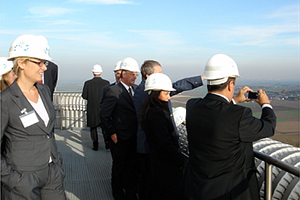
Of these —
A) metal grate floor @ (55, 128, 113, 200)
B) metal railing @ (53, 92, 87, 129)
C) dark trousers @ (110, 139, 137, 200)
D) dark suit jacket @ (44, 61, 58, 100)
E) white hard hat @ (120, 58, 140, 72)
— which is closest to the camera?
dark trousers @ (110, 139, 137, 200)

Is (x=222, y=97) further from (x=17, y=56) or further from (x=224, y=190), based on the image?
(x=17, y=56)

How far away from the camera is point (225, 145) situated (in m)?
1.95

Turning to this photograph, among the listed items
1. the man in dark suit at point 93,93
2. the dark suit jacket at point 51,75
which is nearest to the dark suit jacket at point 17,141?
the dark suit jacket at point 51,75

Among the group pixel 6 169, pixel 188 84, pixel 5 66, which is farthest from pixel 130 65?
pixel 6 169

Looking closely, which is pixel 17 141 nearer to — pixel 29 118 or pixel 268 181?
pixel 29 118

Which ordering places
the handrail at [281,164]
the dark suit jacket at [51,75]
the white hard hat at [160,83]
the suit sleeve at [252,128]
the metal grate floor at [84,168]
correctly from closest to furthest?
the handrail at [281,164]
the suit sleeve at [252,128]
the white hard hat at [160,83]
the metal grate floor at [84,168]
the dark suit jacket at [51,75]

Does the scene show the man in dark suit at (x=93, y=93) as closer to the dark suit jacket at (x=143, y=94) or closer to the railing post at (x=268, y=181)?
the dark suit jacket at (x=143, y=94)

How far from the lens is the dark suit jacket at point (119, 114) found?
3842mm

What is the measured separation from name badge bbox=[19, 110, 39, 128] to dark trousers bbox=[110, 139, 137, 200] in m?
1.79

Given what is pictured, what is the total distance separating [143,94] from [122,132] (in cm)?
68

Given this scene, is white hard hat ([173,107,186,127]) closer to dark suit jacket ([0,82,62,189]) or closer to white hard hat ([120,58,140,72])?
white hard hat ([120,58,140,72])

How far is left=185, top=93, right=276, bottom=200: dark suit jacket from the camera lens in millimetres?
1888

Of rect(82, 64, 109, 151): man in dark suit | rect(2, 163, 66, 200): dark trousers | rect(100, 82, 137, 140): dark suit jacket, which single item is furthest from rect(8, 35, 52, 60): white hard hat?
rect(82, 64, 109, 151): man in dark suit

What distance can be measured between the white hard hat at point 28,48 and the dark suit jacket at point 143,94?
4.77ft
